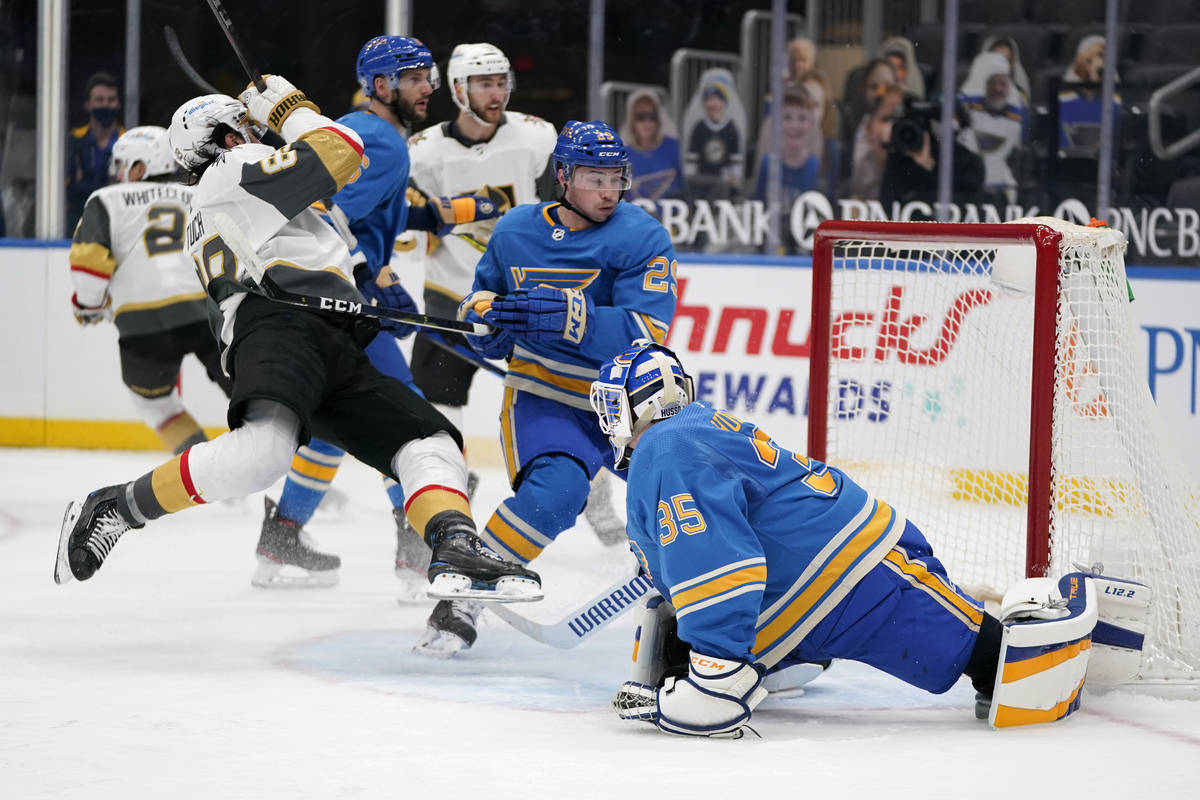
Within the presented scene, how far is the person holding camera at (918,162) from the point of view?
19.9 ft

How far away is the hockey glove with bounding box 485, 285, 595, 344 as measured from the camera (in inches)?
120

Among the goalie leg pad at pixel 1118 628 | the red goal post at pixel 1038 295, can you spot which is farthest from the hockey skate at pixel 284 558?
the goalie leg pad at pixel 1118 628

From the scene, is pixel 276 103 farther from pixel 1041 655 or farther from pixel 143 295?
pixel 143 295

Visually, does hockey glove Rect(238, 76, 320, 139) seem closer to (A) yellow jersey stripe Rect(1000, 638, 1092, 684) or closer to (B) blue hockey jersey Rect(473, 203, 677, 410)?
(B) blue hockey jersey Rect(473, 203, 677, 410)

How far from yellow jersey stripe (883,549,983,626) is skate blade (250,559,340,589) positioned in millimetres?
1772

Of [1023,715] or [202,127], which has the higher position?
[202,127]

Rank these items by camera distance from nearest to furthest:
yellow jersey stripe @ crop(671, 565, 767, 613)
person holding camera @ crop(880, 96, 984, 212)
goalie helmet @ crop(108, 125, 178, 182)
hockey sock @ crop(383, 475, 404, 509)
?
1. yellow jersey stripe @ crop(671, 565, 767, 613)
2. hockey sock @ crop(383, 475, 404, 509)
3. goalie helmet @ crop(108, 125, 178, 182)
4. person holding camera @ crop(880, 96, 984, 212)

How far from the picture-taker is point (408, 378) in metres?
3.82

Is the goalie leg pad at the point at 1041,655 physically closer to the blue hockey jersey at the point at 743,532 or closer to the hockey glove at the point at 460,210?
the blue hockey jersey at the point at 743,532

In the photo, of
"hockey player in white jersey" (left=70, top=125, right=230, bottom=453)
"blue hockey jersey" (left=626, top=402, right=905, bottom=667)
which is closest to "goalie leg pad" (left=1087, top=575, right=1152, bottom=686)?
"blue hockey jersey" (left=626, top=402, right=905, bottom=667)

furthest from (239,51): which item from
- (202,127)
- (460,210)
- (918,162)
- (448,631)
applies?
(918,162)

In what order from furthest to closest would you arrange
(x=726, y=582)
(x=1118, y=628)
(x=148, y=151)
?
(x=148, y=151), (x=1118, y=628), (x=726, y=582)

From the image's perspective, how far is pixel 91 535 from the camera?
305 cm

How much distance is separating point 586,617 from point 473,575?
302 millimetres
